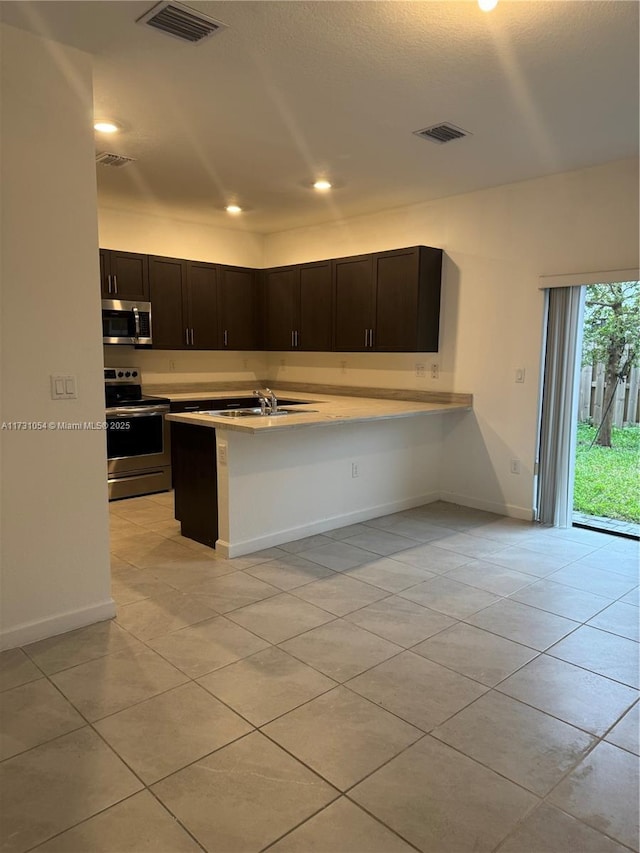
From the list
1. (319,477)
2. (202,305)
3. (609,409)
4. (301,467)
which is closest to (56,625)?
(301,467)

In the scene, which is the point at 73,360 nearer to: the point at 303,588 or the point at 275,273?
the point at 303,588

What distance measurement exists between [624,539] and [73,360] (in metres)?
3.84

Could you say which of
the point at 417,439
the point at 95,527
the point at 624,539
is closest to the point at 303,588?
the point at 95,527

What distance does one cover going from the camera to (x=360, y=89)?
9.51 ft

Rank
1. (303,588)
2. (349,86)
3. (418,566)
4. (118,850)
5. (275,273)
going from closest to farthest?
(118,850) < (349,86) < (303,588) < (418,566) < (275,273)

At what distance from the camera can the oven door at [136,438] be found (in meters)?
5.05

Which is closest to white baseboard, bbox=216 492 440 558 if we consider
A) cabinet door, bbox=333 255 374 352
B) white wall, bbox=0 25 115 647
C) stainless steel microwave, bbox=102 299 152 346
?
white wall, bbox=0 25 115 647

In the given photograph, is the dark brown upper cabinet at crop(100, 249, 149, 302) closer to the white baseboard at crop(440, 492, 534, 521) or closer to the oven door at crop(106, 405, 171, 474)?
the oven door at crop(106, 405, 171, 474)

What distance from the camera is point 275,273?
6.14 m

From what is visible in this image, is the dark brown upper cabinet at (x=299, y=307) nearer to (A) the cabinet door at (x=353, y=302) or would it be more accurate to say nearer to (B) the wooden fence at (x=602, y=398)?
(A) the cabinet door at (x=353, y=302)

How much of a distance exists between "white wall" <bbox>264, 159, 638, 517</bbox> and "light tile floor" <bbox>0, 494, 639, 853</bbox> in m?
1.40

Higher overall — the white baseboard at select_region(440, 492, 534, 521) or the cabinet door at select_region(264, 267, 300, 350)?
the cabinet door at select_region(264, 267, 300, 350)

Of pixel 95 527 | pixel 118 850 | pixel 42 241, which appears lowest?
pixel 118 850

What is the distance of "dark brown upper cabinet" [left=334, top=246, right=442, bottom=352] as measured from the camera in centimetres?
487
